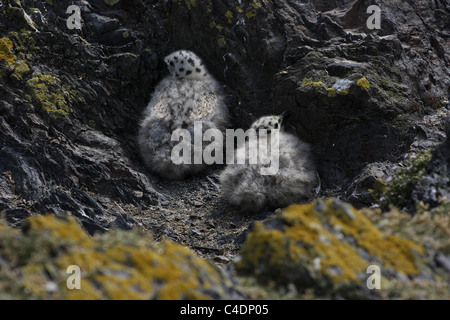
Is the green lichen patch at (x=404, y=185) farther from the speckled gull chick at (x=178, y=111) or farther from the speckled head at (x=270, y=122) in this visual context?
the speckled gull chick at (x=178, y=111)

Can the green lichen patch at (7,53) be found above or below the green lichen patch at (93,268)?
above

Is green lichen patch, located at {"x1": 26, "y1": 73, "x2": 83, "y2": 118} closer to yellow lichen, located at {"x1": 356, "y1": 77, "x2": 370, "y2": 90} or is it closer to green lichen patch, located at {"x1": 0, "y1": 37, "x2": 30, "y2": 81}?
green lichen patch, located at {"x1": 0, "y1": 37, "x2": 30, "y2": 81}

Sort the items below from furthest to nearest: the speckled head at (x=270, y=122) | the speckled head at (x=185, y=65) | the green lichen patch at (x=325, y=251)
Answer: the speckled head at (x=185, y=65)
the speckled head at (x=270, y=122)
the green lichen patch at (x=325, y=251)

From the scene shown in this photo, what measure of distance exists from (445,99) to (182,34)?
5.05 m

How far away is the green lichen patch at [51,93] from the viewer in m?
8.18

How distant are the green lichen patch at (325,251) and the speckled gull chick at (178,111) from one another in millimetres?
4843

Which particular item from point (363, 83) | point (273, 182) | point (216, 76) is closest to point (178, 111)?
point (216, 76)

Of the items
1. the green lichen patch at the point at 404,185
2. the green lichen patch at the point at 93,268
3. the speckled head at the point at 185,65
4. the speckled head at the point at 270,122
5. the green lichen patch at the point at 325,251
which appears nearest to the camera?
the green lichen patch at the point at 93,268

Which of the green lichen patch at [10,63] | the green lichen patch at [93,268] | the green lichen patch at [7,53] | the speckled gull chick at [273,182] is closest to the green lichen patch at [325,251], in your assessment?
the green lichen patch at [93,268]

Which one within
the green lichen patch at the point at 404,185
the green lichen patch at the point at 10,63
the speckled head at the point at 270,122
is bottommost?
the green lichen patch at the point at 404,185

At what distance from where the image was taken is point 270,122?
8.40 m

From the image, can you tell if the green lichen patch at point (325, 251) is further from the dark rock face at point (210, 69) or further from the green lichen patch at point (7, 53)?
the green lichen patch at point (7, 53)

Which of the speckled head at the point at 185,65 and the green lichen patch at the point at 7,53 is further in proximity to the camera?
the speckled head at the point at 185,65
